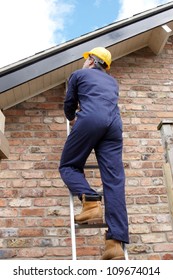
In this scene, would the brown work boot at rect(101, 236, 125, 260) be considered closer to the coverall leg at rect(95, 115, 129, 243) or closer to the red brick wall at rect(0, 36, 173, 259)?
the coverall leg at rect(95, 115, 129, 243)

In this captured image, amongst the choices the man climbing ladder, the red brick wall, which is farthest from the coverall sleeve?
the red brick wall

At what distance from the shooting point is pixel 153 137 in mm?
3881

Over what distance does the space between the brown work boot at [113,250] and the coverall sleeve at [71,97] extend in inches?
43.9

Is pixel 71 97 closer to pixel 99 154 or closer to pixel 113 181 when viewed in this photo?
pixel 99 154

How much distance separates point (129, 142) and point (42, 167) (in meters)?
0.96

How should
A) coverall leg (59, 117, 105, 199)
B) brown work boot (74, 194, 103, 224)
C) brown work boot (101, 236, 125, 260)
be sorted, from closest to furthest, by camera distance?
brown work boot (101, 236, 125, 260)
brown work boot (74, 194, 103, 224)
coverall leg (59, 117, 105, 199)

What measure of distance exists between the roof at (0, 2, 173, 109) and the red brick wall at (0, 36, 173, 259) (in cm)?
19

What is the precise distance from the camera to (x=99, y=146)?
8.48ft

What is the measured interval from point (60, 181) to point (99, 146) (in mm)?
1086

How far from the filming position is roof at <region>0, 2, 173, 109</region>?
3459 millimetres

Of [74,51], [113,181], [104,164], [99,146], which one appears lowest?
[113,181]

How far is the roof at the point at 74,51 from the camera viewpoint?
3.46 meters

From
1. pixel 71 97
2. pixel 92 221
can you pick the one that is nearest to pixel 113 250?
pixel 92 221

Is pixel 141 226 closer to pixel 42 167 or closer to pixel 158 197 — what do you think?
pixel 158 197
